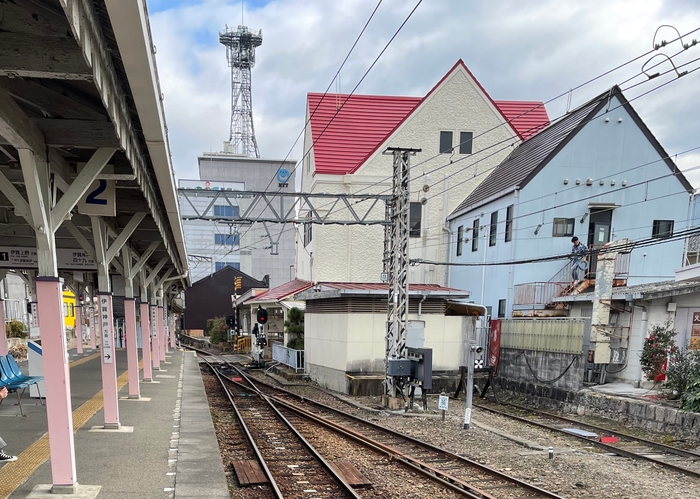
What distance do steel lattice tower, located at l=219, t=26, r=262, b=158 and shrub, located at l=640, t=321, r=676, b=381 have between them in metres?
63.2

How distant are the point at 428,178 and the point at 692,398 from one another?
53.3ft

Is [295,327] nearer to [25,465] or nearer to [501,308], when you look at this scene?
[501,308]

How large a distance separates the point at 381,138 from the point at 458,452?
64.1 feet

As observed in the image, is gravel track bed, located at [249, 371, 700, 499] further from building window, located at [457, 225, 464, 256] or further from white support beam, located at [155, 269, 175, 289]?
building window, located at [457, 225, 464, 256]

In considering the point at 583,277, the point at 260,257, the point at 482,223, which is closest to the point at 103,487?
the point at 583,277

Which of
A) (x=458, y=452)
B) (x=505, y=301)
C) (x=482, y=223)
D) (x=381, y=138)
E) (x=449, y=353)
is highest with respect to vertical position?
(x=381, y=138)

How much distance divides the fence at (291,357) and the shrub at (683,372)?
1344 centimetres

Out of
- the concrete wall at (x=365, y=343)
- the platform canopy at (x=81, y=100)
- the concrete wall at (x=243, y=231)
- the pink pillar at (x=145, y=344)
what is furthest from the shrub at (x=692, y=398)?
the concrete wall at (x=243, y=231)

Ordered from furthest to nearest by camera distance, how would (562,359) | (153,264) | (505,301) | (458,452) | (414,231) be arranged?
1. (414,231)
2. (505,301)
3. (153,264)
4. (562,359)
5. (458,452)

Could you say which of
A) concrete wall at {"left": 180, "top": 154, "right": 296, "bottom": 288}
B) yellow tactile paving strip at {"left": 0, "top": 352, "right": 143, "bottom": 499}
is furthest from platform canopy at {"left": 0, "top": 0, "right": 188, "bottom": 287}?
concrete wall at {"left": 180, "top": 154, "right": 296, "bottom": 288}

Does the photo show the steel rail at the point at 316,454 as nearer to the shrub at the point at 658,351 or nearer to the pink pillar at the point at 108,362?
the pink pillar at the point at 108,362

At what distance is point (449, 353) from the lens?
1753 cm

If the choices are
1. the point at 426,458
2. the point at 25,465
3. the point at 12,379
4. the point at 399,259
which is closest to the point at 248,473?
the point at 25,465

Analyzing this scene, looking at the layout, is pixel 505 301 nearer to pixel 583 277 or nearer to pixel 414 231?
pixel 583 277
